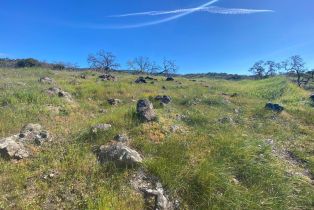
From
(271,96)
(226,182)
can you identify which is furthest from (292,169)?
(271,96)

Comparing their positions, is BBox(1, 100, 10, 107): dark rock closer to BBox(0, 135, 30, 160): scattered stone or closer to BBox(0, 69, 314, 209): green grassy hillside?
BBox(0, 69, 314, 209): green grassy hillside

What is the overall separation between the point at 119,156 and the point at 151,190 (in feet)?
4.28

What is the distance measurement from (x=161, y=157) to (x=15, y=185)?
324 centimetres

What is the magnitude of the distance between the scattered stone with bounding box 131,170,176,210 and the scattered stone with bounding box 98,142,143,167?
0.34 m

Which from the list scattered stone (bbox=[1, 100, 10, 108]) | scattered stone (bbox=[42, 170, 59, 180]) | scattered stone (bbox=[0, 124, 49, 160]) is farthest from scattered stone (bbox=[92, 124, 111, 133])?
scattered stone (bbox=[1, 100, 10, 108])

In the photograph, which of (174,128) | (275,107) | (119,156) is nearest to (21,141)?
(119,156)

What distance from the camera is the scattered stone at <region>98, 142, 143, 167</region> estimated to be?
691cm

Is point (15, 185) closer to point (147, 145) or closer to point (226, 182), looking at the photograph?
point (147, 145)

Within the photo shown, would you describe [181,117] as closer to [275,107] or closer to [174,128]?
[174,128]

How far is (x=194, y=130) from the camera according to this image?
991 cm

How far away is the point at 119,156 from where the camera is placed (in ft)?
23.0

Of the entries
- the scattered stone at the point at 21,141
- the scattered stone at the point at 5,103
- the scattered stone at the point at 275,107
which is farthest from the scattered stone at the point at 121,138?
the scattered stone at the point at 275,107

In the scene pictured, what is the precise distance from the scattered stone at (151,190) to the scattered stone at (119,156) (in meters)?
0.34

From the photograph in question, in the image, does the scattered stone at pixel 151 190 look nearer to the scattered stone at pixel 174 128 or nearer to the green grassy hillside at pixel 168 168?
the green grassy hillside at pixel 168 168
